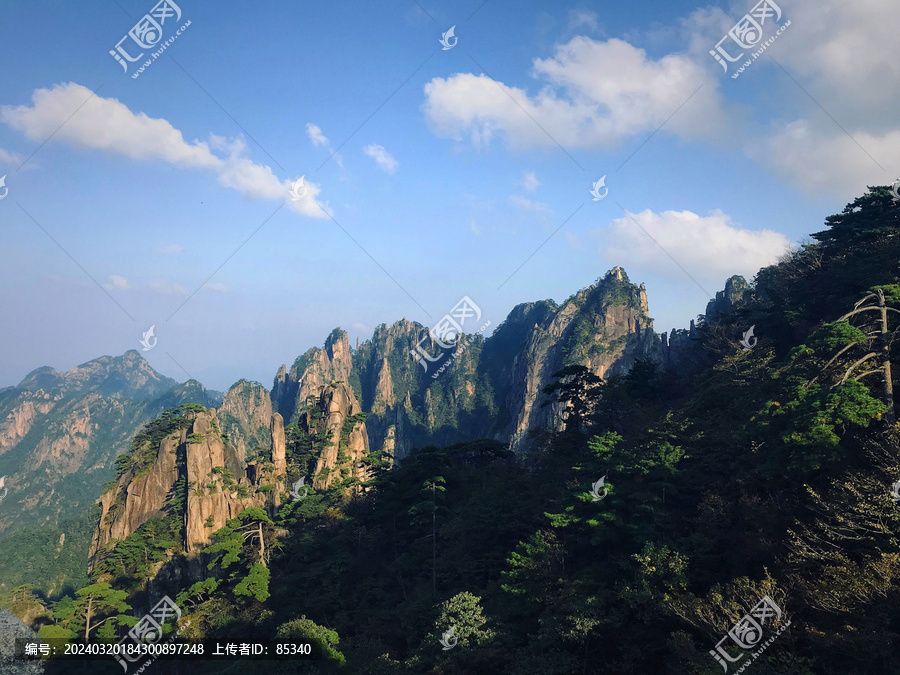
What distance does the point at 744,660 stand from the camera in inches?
462

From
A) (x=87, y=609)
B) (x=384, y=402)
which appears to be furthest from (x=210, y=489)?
(x=384, y=402)

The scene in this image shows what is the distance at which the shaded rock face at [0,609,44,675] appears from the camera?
11.9m

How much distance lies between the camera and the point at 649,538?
698 inches

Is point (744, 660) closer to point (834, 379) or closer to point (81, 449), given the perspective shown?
point (834, 379)

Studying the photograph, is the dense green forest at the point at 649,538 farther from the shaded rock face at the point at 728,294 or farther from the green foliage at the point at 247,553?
the shaded rock face at the point at 728,294

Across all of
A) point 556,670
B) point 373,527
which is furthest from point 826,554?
point 373,527
